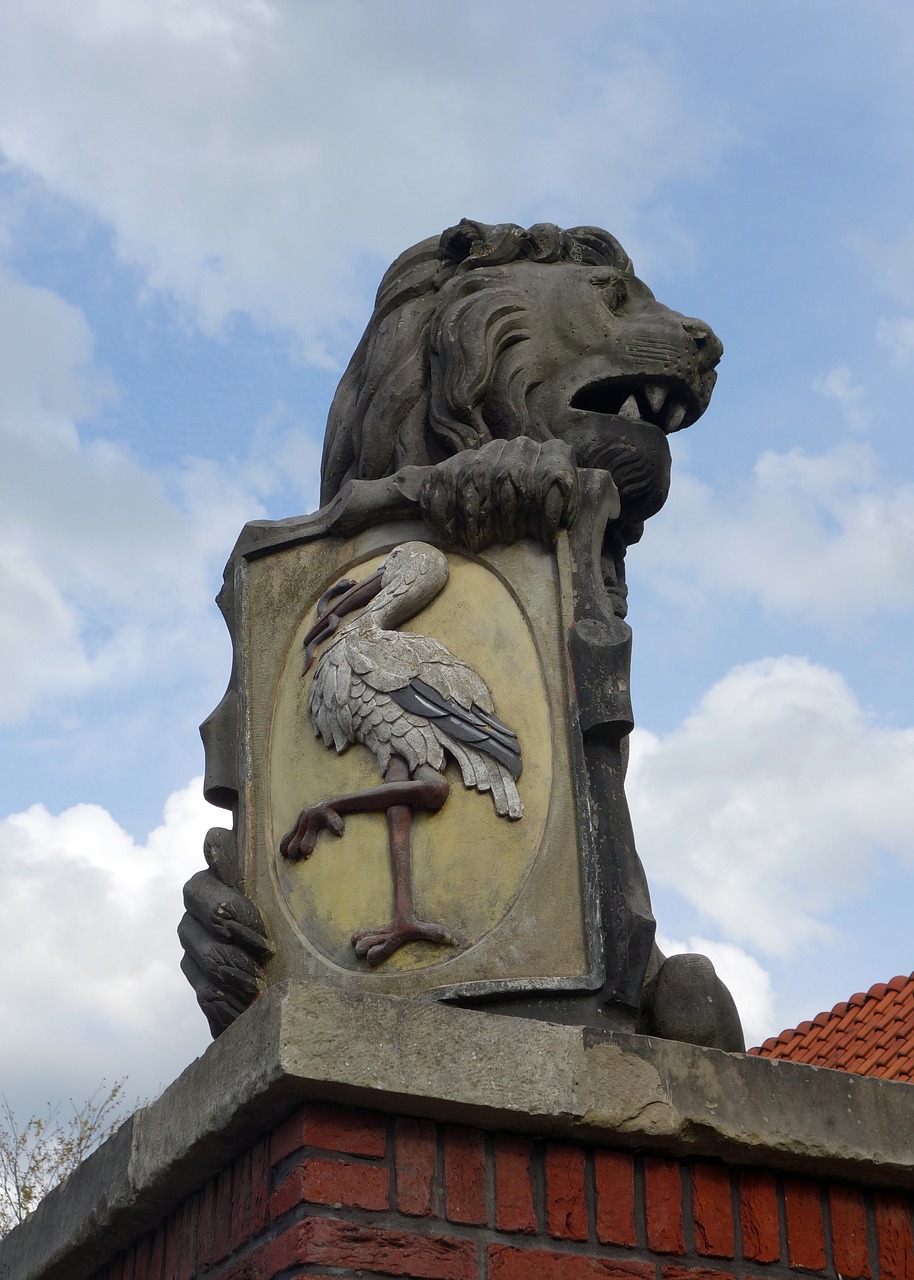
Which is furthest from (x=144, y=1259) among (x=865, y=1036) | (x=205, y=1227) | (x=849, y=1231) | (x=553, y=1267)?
(x=865, y=1036)

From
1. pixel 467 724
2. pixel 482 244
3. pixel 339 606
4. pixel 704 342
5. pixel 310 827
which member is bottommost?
pixel 310 827

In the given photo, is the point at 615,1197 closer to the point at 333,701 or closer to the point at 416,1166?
the point at 416,1166

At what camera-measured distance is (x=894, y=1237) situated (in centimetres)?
302

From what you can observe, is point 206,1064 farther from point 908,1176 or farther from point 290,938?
point 908,1176

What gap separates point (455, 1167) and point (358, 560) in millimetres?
1463

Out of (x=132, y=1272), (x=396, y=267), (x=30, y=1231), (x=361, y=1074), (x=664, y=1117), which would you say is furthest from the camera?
(x=396, y=267)

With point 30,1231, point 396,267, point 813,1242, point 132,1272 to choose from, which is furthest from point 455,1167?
point 396,267

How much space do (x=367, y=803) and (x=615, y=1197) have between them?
0.90 meters

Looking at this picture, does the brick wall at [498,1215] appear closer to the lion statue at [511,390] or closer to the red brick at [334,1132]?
the red brick at [334,1132]

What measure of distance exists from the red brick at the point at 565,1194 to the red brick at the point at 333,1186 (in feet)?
0.95

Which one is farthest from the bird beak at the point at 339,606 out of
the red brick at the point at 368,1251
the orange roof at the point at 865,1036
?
the orange roof at the point at 865,1036

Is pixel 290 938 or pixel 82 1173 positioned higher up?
pixel 290 938

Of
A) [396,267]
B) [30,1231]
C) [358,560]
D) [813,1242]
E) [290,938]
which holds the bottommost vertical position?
[813,1242]

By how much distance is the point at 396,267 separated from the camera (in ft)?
13.9
